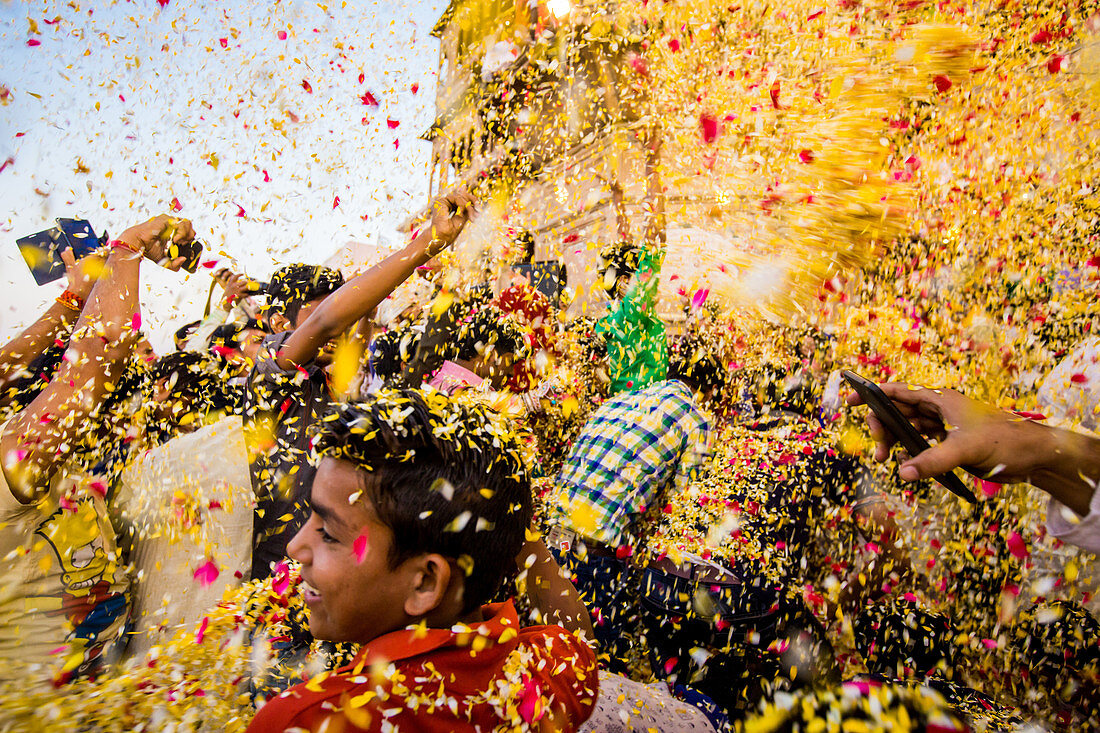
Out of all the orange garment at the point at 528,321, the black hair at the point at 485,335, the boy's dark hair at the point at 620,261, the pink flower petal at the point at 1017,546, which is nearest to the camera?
the pink flower petal at the point at 1017,546

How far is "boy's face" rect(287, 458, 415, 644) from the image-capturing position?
1200mm

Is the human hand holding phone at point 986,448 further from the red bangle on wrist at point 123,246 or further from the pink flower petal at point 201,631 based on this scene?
the red bangle on wrist at point 123,246

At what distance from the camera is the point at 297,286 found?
9.16 ft

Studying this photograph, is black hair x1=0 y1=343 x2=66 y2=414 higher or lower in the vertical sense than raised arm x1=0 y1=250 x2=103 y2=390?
lower

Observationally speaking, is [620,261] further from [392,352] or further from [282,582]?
[282,582]

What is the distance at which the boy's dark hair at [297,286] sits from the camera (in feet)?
9.11

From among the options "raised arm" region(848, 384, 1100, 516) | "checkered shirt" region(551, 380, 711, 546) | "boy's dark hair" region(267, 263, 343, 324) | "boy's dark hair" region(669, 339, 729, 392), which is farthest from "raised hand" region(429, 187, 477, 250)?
"raised arm" region(848, 384, 1100, 516)

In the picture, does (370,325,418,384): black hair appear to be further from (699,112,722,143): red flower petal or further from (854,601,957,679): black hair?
(699,112,722,143): red flower petal

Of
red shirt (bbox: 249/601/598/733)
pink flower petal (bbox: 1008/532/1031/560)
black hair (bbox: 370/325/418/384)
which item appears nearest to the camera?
red shirt (bbox: 249/601/598/733)

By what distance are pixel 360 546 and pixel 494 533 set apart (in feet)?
1.06

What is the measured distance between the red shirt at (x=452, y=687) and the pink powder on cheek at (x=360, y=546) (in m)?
0.19

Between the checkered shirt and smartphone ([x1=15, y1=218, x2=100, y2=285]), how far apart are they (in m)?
2.48

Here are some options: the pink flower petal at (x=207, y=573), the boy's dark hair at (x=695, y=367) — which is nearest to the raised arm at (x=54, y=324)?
the pink flower petal at (x=207, y=573)

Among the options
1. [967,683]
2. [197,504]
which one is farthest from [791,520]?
[197,504]
